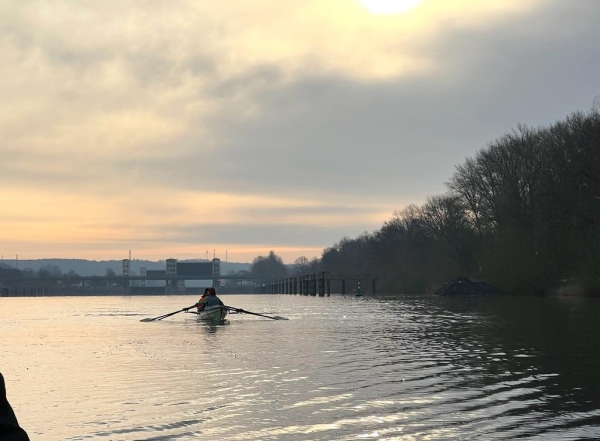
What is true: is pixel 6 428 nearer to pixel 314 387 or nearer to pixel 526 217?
pixel 314 387

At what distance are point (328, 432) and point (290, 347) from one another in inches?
682

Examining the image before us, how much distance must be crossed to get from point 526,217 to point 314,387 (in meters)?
75.4

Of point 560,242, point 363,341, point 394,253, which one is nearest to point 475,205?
point 560,242

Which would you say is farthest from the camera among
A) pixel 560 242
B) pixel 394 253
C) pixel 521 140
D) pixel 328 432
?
pixel 394 253

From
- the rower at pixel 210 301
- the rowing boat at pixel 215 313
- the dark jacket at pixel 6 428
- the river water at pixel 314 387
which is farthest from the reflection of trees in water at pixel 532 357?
the rower at pixel 210 301

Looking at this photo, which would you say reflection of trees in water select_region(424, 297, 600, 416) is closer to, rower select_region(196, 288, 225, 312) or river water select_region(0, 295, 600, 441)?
river water select_region(0, 295, 600, 441)

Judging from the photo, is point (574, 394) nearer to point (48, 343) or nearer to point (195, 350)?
point (195, 350)

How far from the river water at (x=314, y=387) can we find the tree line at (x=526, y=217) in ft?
118

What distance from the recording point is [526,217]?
89000 millimetres

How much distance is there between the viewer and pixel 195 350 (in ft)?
99.3

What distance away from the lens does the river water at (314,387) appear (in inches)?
540

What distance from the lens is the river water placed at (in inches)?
540

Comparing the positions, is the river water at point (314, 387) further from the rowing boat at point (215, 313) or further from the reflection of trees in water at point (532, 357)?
the rowing boat at point (215, 313)

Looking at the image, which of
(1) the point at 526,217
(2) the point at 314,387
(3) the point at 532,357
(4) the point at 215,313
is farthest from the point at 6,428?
(1) the point at 526,217
